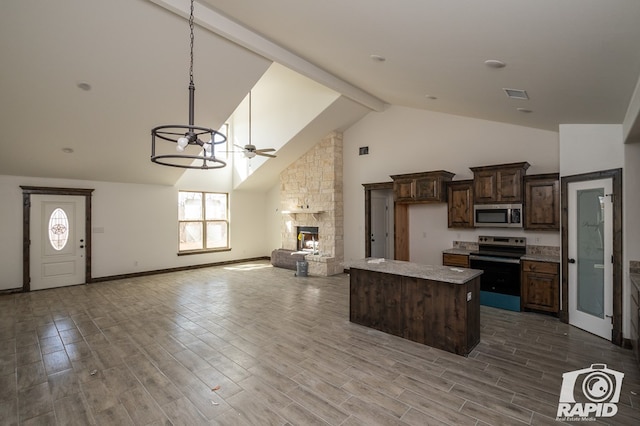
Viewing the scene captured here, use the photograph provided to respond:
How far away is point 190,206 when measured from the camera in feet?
29.3

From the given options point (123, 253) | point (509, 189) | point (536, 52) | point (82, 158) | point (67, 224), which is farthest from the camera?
point (123, 253)

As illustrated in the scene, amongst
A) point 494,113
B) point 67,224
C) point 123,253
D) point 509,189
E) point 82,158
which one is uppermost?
point 494,113

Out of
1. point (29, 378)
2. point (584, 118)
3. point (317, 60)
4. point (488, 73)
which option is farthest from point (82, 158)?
point (584, 118)

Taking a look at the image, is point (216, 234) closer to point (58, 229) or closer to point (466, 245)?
point (58, 229)

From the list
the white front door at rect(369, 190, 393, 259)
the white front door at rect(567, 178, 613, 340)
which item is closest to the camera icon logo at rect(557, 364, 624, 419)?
the white front door at rect(567, 178, 613, 340)

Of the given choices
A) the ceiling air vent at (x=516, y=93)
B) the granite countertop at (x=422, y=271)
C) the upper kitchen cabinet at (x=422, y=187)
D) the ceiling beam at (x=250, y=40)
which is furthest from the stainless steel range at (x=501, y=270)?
the ceiling beam at (x=250, y=40)

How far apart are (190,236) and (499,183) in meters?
7.90

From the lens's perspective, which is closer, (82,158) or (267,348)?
(267,348)

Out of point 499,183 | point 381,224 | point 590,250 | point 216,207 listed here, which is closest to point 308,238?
point 381,224

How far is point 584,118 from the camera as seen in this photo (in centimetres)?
386

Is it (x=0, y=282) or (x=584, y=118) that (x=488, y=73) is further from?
(x=0, y=282)

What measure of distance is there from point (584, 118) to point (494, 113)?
3.84ft

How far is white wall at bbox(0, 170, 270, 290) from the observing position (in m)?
6.22

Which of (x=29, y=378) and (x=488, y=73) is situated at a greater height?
(x=488, y=73)
